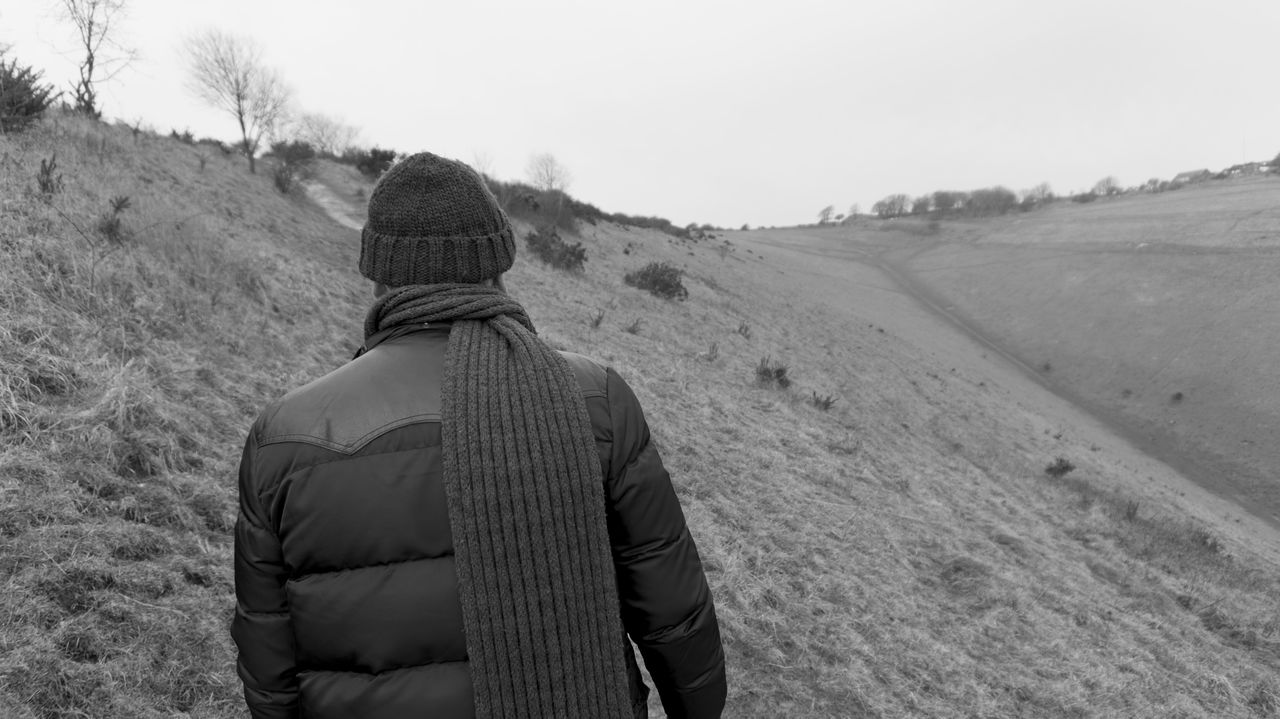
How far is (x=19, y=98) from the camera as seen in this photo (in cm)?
758

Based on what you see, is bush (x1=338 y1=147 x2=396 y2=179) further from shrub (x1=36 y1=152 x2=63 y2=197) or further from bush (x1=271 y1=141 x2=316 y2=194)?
shrub (x1=36 y1=152 x2=63 y2=197)

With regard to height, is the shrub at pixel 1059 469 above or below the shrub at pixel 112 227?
below

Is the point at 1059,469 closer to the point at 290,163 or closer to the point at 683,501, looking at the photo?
the point at 683,501

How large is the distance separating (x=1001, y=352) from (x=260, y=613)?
32.0m

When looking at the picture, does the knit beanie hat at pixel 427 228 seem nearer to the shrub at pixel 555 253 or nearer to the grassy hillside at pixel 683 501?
the grassy hillside at pixel 683 501

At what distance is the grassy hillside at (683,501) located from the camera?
3.08m

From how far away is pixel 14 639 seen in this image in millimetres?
2562

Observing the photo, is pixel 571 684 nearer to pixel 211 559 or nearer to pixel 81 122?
pixel 211 559

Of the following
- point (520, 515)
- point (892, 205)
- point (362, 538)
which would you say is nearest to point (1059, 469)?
point (520, 515)

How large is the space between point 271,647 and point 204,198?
39.7ft

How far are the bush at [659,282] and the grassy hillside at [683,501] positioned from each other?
3.78m

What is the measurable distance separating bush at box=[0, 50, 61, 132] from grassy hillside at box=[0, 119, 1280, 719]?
45 centimetres

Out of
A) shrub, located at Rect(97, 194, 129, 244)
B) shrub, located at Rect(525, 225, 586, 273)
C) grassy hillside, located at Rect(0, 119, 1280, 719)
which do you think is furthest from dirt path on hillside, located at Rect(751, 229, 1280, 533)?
shrub, located at Rect(97, 194, 129, 244)

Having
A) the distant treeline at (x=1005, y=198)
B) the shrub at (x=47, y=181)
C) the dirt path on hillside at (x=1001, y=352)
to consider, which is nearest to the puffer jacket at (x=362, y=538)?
the shrub at (x=47, y=181)
